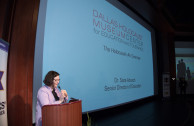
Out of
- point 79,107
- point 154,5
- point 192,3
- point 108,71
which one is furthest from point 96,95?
point 192,3

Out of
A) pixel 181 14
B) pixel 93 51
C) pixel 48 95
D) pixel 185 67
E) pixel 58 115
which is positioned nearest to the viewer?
pixel 58 115

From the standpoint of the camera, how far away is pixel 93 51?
9.23 feet

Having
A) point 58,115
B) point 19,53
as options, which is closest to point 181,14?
point 19,53

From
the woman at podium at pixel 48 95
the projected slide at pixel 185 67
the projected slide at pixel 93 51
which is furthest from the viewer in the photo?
the projected slide at pixel 185 67

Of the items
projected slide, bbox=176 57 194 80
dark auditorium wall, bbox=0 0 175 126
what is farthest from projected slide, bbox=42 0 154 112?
projected slide, bbox=176 57 194 80

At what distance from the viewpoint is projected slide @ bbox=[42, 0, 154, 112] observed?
87.8 inches

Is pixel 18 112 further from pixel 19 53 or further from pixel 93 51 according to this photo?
pixel 93 51

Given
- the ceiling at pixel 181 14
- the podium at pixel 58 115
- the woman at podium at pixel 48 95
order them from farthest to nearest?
the ceiling at pixel 181 14 < the woman at podium at pixel 48 95 < the podium at pixel 58 115

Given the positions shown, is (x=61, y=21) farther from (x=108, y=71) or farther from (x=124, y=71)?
(x=124, y=71)

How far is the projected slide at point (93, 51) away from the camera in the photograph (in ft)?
7.32

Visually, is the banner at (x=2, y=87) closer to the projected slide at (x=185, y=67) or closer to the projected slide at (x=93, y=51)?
the projected slide at (x=93, y=51)

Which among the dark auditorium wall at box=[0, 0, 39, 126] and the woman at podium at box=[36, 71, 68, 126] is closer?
the woman at podium at box=[36, 71, 68, 126]

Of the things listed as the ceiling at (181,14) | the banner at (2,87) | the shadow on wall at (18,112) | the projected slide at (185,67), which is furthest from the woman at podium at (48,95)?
the projected slide at (185,67)

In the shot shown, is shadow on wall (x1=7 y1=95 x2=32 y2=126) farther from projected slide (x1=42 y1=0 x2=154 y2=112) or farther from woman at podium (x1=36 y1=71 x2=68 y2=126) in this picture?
projected slide (x1=42 y1=0 x2=154 y2=112)
